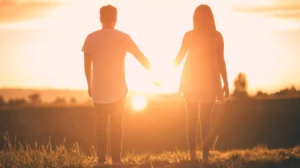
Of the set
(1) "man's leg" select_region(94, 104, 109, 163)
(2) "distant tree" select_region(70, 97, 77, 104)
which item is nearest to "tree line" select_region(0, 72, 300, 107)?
(2) "distant tree" select_region(70, 97, 77, 104)

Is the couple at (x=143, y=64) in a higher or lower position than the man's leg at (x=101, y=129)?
higher

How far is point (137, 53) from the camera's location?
1016cm

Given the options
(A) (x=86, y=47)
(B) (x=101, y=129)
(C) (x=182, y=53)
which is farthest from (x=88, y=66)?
(C) (x=182, y=53)

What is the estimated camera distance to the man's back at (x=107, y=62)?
384 inches

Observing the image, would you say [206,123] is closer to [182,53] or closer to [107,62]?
[182,53]

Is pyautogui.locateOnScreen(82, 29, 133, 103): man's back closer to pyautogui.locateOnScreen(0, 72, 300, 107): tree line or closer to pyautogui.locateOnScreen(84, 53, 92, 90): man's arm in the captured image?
pyautogui.locateOnScreen(84, 53, 92, 90): man's arm

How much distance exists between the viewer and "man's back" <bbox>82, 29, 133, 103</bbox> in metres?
9.77

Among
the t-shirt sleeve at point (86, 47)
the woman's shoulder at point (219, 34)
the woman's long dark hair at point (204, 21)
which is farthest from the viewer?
the woman's shoulder at point (219, 34)

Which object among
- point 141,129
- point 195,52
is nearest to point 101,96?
point 195,52

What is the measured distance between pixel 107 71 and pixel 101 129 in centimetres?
95

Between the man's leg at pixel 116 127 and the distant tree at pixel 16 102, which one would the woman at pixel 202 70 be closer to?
the man's leg at pixel 116 127

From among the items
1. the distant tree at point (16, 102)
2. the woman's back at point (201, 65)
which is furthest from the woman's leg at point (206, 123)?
the distant tree at point (16, 102)

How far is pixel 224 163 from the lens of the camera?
34.0 feet

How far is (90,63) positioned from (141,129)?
3811 centimetres
